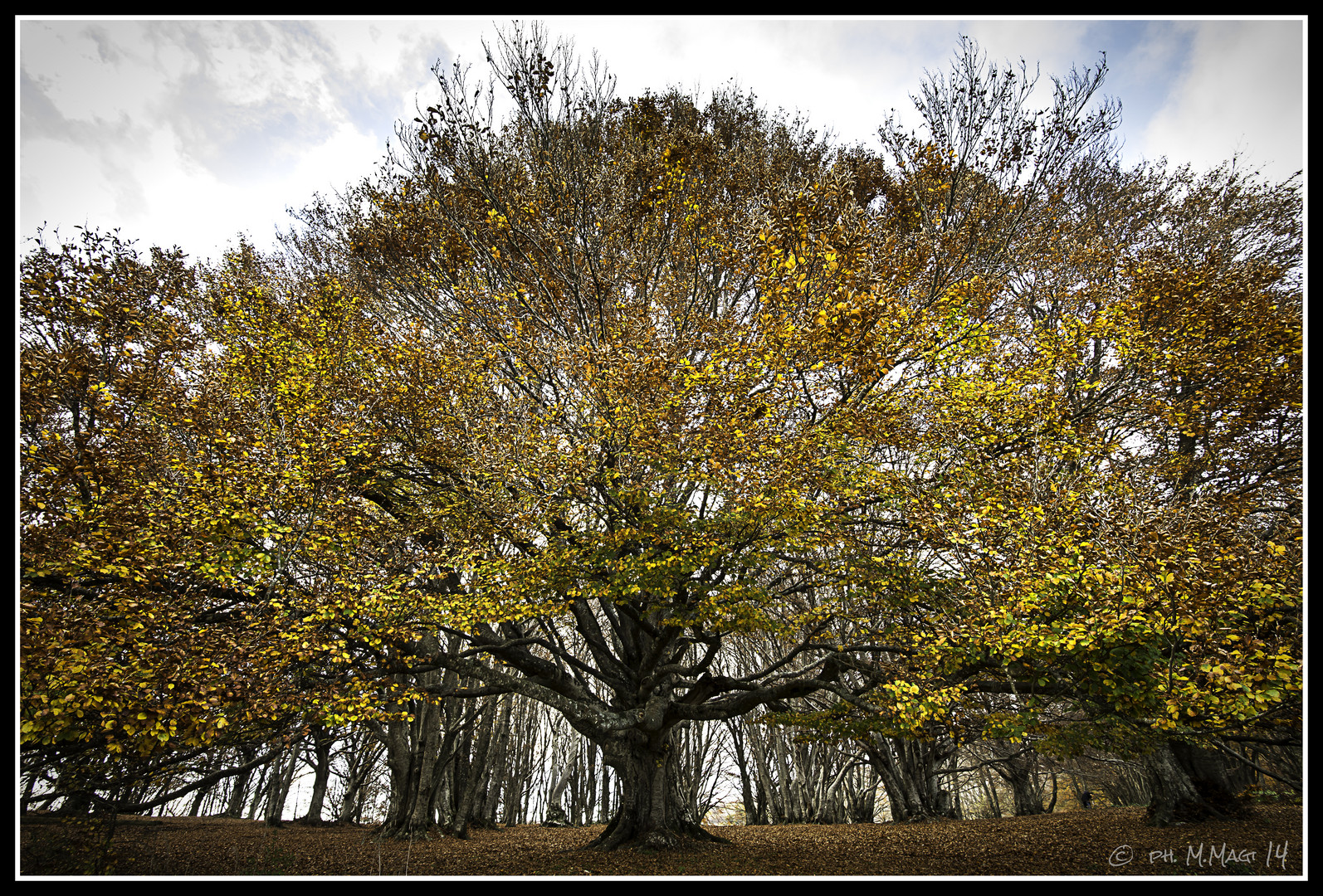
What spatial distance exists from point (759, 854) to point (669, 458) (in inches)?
354

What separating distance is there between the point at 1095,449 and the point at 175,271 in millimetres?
17732

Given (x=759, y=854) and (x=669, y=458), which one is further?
(x=759, y=854)

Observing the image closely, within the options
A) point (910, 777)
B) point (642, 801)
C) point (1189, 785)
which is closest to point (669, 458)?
point (642, 801)

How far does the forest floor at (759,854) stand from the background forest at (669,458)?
0.86 m

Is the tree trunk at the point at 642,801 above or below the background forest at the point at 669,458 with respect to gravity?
below

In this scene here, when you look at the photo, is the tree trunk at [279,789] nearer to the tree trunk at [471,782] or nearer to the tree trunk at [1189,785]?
the tree trunk at [471,782]

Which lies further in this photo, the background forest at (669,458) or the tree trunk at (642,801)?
the tree trunk at (642,801)

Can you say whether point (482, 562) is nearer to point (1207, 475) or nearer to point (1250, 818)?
point (1207, 475)

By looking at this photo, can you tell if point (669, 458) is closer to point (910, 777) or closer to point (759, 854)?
point (759, 854)

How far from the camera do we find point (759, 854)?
38.0 ft

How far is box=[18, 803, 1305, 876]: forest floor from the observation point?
702cm

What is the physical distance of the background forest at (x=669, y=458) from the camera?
21.3 feet

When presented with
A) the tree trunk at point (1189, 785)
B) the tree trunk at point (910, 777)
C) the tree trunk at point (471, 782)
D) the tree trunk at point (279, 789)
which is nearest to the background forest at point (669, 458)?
the tree trunk at point (1189, 785)

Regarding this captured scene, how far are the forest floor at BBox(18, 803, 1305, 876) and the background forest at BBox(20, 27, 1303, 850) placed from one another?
2.84 feet
